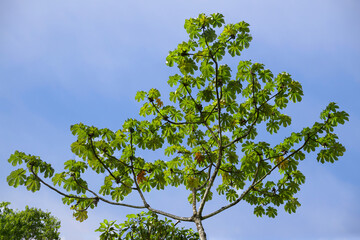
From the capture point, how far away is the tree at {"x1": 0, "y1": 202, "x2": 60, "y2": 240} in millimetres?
15717

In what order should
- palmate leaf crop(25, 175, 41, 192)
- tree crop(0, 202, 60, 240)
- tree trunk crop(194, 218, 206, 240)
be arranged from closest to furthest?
tree trunk crop(194, 218, 206, 240), palmate leaf crop(25, 175, 41, 192), tree crop(0, 202, 60, 240)

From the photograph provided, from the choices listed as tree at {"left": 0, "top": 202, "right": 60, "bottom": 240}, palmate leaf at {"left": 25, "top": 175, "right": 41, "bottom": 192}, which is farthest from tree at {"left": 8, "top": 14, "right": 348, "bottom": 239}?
tree at {"left": 0, "top": 202, "right": 60, "bottom": 240}

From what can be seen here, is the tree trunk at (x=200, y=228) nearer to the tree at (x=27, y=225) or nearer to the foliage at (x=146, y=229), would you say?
the foliage at (x=146, y=229)

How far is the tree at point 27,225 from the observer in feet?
51.6

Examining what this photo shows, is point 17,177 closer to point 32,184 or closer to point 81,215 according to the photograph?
point 32,184

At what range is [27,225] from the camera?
55.3 feet

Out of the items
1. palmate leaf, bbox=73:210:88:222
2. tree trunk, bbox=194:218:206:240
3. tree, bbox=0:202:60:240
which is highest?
tree, bbox=0:202:60:240

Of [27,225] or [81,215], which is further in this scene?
[27,225]

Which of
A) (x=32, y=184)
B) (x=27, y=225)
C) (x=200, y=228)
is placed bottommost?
(x=200, y=228)

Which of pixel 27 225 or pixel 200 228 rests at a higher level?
pixel 27 225

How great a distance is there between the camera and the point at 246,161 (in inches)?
280

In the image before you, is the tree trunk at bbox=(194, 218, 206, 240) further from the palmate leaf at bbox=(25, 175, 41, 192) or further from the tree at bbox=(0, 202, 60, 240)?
the tree at bbox=(0, 202, 60, 240)

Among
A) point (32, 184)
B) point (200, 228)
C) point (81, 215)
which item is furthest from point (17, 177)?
point (200, 228)

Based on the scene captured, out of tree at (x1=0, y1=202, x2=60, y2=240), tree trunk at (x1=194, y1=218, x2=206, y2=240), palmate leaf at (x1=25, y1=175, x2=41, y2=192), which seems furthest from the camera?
tree at (x1=0, y1=202, x2=60, y2=240)
